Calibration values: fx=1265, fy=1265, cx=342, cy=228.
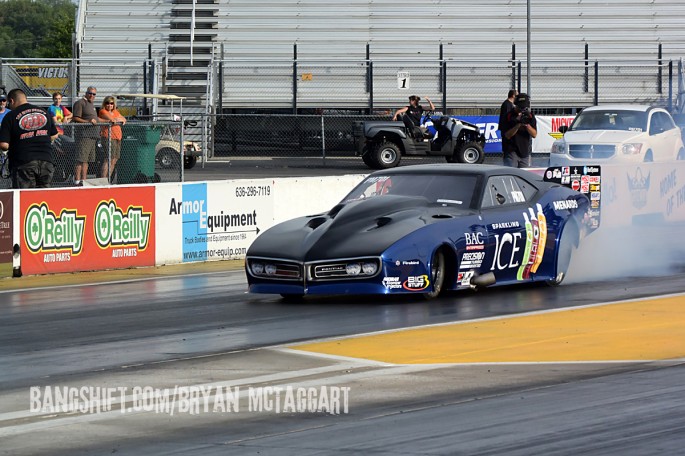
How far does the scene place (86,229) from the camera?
15.8 metres

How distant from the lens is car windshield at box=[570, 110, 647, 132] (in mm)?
26094

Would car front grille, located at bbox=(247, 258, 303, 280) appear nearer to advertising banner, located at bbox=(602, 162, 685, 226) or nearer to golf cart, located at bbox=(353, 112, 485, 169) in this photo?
advertising banner, located at bbox=(602, 162, 685, 226)

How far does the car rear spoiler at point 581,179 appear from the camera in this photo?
1531 cm

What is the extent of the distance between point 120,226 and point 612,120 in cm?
1348

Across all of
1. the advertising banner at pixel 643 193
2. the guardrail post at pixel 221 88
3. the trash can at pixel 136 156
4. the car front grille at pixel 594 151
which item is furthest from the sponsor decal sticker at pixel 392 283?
the guardrail post at pixel 221 88

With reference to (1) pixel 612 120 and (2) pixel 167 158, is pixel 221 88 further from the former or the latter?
(1) pixel 612 120

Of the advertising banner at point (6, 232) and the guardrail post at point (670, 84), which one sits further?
the guardrail post at point (670, 84)

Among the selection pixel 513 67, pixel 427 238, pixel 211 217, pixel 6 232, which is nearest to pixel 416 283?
pixel 427 238

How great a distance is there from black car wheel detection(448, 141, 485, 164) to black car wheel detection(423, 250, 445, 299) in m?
20.5

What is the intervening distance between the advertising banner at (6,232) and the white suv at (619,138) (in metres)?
13.5

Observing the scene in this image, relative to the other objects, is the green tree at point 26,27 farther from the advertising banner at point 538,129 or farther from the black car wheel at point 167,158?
the black car wheel at point 167,158

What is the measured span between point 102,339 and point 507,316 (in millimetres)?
3519

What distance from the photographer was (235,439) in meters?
6.55

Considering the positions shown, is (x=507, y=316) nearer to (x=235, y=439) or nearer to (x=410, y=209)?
(x=410, y=209)
